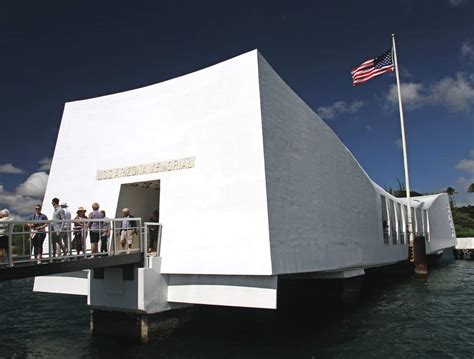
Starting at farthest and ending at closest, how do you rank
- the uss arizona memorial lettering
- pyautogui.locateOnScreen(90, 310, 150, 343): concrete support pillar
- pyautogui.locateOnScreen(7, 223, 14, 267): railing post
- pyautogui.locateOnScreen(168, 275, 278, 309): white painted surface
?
the uss arizona memorial lettering < pyautogui.locateOnScreen(90, 310, 150, 343): concrete support pillar < pyautogui.locateOnScreen(168, 275, 278, 309): white painted surface < pyautogui.locateOnScreen(7, 223, 14, 267): railing post

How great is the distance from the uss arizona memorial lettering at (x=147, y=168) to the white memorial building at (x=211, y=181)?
0.03 m

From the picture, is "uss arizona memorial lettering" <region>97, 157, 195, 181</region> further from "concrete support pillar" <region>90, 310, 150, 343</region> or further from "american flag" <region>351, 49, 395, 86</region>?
"american flag" <region>351, 49, 395, 86</region>

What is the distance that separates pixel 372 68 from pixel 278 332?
13.9 meters

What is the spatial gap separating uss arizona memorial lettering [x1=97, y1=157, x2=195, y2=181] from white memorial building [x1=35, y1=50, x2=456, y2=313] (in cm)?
3

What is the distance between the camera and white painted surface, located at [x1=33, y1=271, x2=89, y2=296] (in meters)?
12.6

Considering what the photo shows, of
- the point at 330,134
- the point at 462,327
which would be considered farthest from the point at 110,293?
the point at 462,327

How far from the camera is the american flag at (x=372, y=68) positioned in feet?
64.1

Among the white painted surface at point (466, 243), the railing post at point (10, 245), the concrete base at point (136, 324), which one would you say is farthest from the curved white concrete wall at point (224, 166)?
the white painted surface at point (466, 243)

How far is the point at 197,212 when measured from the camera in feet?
36.7

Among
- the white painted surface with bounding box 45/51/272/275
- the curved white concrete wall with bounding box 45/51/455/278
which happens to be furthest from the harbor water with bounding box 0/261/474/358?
the white painted surface with bounding box 45/51/272/275

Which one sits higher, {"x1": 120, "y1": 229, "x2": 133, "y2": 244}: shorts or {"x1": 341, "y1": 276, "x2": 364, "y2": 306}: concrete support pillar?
{"x1": 120, "y1": 229, "x2": 133, "y2": 244}: shorts

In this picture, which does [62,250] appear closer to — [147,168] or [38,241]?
[38,241]

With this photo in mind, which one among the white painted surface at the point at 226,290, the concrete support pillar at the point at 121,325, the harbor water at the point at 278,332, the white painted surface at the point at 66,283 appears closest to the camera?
the white painted surface at the point at 226,290

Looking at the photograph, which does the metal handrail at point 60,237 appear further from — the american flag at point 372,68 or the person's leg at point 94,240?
the american flag at point 372,68
